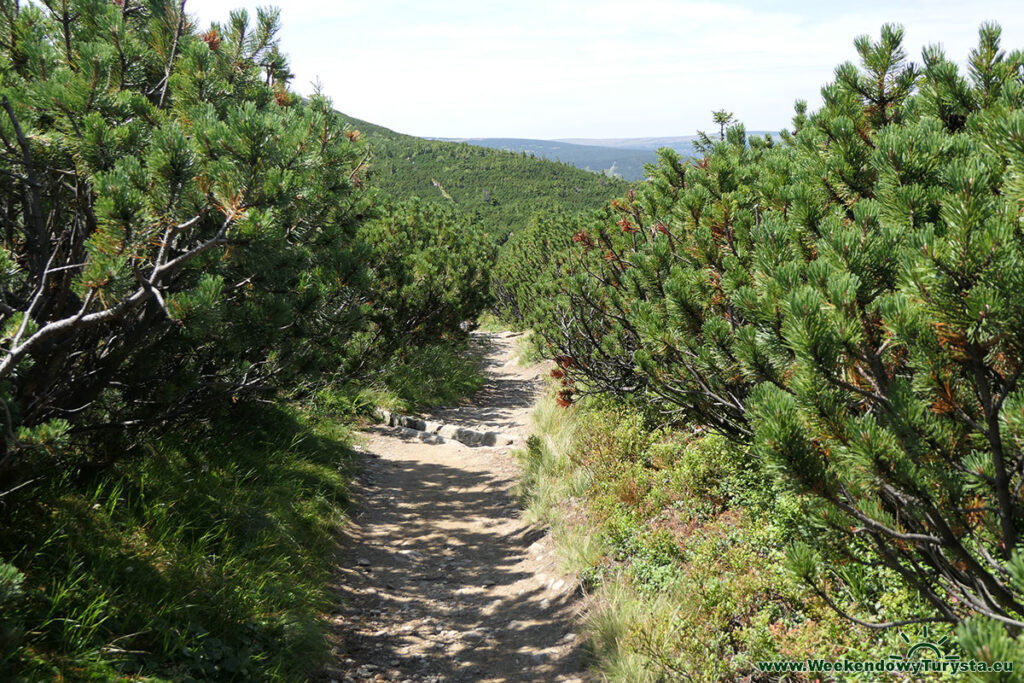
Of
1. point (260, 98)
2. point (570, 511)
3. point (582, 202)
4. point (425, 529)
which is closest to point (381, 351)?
point (425, 529)

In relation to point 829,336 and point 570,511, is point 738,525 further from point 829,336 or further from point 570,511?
point 829,336

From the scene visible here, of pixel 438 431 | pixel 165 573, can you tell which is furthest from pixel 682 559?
pixel 438 431

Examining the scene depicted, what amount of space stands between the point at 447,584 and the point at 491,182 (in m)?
52.4

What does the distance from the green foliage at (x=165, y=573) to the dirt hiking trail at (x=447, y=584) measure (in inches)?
17.1

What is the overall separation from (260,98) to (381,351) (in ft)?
22.5

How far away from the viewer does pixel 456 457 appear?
8953 mm

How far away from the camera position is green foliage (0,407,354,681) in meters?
2.76

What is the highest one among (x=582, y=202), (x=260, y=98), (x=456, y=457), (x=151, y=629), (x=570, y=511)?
(x=582, y=202)

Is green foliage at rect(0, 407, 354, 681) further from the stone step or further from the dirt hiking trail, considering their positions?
the stone step

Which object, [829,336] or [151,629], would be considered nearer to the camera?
[829,336]

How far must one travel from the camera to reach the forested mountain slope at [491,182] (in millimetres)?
46938

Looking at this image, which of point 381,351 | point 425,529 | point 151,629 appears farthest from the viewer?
point 381,351

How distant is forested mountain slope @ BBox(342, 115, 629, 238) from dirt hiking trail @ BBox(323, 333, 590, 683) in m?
35.0

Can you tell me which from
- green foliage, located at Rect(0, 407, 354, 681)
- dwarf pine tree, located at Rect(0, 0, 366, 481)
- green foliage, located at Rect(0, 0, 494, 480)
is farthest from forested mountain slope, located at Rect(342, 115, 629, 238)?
dwarf pine tree, located at Rect(0, 0, 366, 481)
